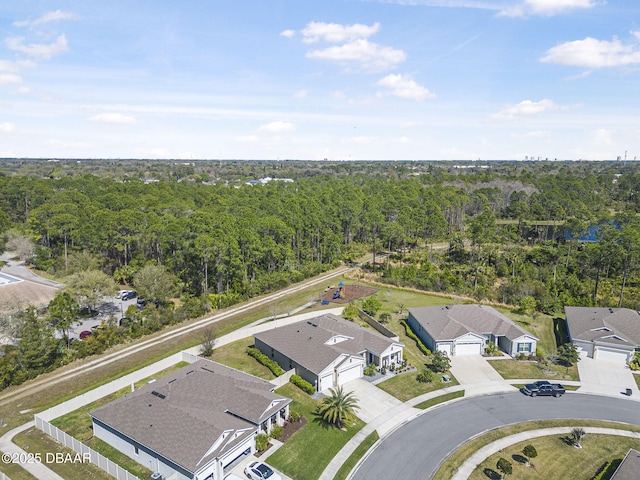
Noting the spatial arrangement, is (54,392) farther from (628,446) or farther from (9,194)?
(9,194)

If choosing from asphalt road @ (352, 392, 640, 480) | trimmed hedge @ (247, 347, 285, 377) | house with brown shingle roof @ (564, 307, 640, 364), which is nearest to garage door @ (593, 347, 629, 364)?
house with brown shingle roof @ (564, 307, 640, 364)

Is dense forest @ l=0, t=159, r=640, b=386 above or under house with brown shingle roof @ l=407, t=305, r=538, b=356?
above

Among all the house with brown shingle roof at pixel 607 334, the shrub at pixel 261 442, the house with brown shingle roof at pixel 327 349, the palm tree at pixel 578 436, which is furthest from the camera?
the house with brown shingle roof at pixel 607 334

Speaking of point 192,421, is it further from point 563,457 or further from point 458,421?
point 563,457

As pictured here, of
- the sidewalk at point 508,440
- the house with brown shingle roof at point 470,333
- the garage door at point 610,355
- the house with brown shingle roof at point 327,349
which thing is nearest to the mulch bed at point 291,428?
the house with brown shingle roof at point 327,349

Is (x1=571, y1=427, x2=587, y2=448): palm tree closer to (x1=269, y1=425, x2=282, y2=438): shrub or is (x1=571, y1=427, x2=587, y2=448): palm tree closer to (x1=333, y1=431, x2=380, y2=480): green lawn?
(x1=333, y1=431, x2=380, y2=480): green lawn

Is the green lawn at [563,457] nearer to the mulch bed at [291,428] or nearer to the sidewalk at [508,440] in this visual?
the sidewalk at [508,440]
